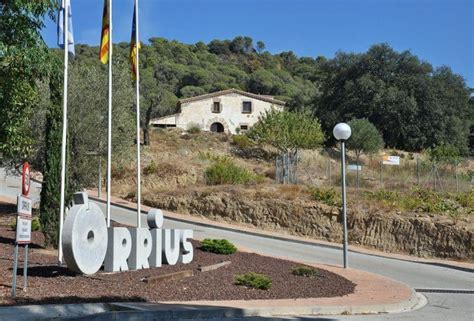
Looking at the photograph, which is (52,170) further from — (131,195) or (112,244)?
(131,195)

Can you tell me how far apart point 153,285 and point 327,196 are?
56.7 ft

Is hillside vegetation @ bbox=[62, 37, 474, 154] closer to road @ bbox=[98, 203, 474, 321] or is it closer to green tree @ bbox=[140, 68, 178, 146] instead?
green tree @ bbox=[140, 68, 178, 146]

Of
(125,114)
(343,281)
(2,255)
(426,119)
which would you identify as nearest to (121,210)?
(125,114)

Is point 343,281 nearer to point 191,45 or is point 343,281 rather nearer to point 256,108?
point 256,108

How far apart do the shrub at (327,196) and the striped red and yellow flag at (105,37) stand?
14.7 meters

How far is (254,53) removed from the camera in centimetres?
16312

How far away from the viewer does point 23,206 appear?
29.8 feet

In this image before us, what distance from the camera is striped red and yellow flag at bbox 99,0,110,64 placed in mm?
15391

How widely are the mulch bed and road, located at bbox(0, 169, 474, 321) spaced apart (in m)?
1.96

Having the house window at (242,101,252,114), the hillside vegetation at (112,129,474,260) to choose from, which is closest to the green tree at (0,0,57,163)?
the hillside vegetation at (112,129,474,260)

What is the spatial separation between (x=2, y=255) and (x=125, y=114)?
461 inches

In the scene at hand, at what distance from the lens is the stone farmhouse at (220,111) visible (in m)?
69.7

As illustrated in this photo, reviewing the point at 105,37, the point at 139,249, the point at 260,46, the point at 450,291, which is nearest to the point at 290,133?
the point at 105,37

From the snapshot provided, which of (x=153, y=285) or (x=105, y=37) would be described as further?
(x=105, y=37)
